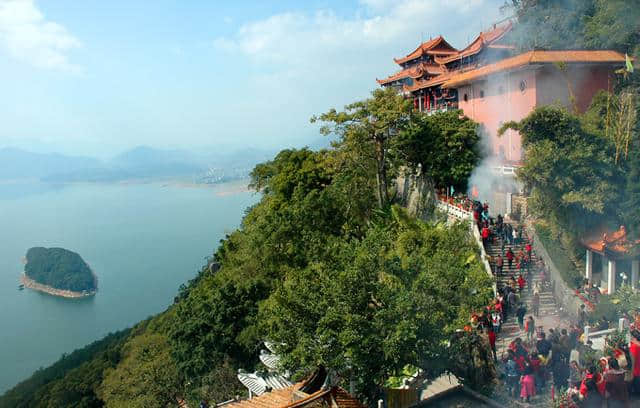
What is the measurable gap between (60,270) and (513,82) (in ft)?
220

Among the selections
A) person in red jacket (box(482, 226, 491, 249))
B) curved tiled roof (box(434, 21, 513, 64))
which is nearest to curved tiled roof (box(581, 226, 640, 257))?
person in red jacket (box(482, 226, 491, 249))

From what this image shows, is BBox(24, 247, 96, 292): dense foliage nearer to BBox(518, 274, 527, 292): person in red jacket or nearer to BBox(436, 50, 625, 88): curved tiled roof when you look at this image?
BBox(436, 50, 625, 88): curved tiled roof

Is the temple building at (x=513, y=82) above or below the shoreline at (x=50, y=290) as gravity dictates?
above

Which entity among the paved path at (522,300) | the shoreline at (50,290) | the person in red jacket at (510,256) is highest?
the person in red jacket at (510,256)

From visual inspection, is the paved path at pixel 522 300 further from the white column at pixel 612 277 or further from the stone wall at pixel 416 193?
the stone wall at pixel 416 193

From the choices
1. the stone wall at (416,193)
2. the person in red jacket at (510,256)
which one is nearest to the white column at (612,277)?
the person in red jacket at (510,256)

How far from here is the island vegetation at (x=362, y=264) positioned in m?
8.21

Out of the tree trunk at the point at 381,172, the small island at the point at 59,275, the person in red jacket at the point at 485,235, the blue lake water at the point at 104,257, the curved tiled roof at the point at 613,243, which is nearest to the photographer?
the curved tiled roof at the point at 613,243

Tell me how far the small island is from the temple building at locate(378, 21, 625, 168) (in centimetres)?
5799

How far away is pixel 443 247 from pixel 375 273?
358 cm

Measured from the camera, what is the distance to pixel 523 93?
1716 cm

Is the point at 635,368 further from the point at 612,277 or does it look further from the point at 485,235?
the point at 485,235

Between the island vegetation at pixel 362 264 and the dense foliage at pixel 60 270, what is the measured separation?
4631cm

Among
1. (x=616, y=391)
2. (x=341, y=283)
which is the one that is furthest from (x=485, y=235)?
(x=616, y=391)
